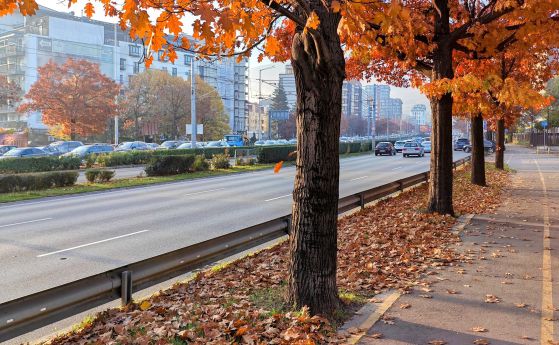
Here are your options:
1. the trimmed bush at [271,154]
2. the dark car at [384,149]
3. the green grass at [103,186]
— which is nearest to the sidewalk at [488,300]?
the green grass at [103,186]

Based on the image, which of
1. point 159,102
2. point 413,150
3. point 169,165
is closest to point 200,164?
point 169,165

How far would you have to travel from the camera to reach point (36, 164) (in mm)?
24953

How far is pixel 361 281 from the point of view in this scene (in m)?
6.50

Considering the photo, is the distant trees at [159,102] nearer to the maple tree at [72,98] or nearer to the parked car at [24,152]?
the maple tree at [72,98]

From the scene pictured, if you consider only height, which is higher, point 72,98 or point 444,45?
point 72,98

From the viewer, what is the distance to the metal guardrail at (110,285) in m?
4.04

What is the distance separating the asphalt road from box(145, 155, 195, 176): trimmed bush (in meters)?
5.53

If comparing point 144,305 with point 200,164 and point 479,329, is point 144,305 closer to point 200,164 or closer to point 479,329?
point 479,329

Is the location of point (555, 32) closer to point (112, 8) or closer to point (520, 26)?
point (520, 26)

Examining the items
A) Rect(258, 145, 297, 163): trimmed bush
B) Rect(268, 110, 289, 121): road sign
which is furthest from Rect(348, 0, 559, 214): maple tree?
Rect(268, 110, 289, 121): road sign

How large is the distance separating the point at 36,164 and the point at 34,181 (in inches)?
199

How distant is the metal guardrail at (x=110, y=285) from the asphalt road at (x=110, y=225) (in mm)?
2149

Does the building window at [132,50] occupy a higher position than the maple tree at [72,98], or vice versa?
the building window at [132,50]

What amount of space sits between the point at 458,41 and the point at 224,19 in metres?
10.0
